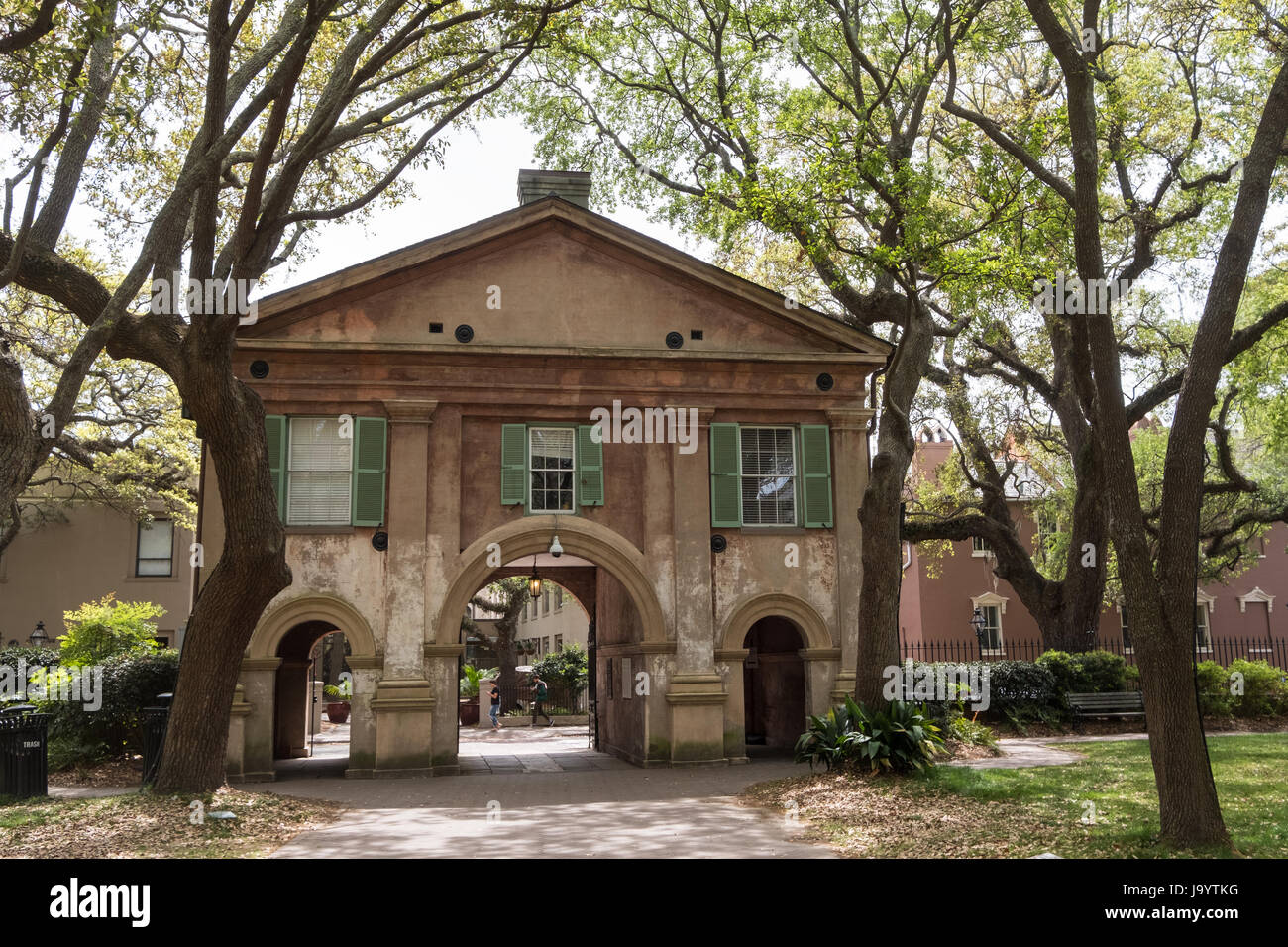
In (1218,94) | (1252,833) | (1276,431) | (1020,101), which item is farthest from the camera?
(1276,431)

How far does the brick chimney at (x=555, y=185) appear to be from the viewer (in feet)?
66.9

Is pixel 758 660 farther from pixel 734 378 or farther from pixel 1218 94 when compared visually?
pixel 1218 94

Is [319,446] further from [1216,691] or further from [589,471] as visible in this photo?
[1216,691]

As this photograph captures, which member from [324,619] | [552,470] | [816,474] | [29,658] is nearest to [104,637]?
[29,658]

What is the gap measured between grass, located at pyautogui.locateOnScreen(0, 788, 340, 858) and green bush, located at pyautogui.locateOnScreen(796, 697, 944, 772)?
22.1 ft

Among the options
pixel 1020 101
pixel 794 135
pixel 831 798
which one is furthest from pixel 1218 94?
pixel 831 798

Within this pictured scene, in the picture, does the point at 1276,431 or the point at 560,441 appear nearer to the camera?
the point at 560,441

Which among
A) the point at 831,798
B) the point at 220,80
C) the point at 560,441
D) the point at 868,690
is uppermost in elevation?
the point at 220,80

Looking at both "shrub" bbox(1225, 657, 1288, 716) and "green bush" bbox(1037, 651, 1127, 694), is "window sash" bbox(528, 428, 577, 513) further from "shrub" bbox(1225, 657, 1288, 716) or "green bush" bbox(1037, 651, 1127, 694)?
"shrub" bbox(1225, 657, 1288, 716)

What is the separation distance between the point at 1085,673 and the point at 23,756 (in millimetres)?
19956

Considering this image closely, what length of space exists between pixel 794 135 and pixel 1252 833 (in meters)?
11.1

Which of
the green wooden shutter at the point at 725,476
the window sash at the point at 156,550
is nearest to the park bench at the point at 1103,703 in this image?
the green wooden shutter at the point at 725,476

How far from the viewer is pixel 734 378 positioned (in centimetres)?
1925

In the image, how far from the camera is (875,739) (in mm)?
14148
